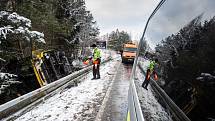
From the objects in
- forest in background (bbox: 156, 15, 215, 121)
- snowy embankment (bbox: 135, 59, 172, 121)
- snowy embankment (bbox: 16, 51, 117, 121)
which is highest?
forest in background (bbox: 156, 15, 215, 121)

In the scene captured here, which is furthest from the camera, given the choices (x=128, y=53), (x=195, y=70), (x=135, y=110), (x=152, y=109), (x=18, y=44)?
(x=128, y=53)

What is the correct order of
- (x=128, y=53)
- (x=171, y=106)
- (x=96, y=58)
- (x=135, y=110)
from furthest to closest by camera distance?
(x=128, y=53) → (x=96, y=58) → (x=135, y=110) → (x=171, y=106)

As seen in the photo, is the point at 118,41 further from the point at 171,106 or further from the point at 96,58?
the point at 171,106

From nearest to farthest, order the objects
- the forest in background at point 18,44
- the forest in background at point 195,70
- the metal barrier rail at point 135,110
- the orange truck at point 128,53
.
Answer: the forest in background at point 195,70 → the metal barrier rail at point 135,110 → the forest in background at point 18,44 → the orange truck at point 128,53

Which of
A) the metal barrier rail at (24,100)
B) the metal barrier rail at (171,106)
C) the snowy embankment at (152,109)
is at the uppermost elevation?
the metal barrier rail at (171,106)

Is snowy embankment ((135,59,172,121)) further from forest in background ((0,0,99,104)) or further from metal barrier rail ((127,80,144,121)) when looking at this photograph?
forest in background ((0,0,99,104))

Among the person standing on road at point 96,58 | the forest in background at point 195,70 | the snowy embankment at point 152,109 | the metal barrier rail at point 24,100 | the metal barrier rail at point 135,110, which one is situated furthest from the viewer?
the person standing on road at point 96,58

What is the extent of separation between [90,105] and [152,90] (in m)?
5.70

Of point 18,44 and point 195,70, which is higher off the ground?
point 18,44

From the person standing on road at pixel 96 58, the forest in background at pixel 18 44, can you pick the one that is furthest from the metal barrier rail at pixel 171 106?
the person standing on road at pixel 96 58

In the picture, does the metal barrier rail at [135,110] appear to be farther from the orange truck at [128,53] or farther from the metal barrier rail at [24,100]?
the orange truck at [128,53]

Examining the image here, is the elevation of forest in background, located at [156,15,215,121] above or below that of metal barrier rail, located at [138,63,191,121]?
above

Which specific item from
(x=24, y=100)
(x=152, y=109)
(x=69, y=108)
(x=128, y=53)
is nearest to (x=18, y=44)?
(x=24, y=100)

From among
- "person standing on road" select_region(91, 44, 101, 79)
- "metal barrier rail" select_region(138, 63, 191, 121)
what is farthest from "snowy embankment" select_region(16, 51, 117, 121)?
"person standing on road" select_region(91, 44, 101, 79)
